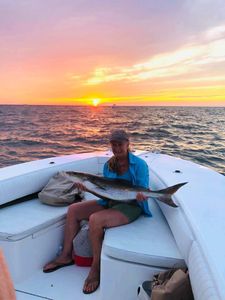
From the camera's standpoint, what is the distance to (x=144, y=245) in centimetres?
261

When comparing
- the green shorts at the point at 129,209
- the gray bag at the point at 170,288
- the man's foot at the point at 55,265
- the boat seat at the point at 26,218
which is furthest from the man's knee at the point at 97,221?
the gray bag at the point at 170,288

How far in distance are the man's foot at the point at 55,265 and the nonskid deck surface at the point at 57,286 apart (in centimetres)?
3

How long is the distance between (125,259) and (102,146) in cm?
1400

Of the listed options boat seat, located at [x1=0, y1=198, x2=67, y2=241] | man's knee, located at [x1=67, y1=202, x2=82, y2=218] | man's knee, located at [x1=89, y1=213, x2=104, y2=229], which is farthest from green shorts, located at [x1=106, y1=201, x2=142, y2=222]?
boat seat, located at [x1=0, y1=198, x2=67, y2=241]

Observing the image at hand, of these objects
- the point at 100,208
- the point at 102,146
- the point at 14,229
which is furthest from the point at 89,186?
the point at 102,146

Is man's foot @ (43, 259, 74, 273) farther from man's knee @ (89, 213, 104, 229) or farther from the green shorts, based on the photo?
the green shorts

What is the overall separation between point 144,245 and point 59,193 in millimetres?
1418

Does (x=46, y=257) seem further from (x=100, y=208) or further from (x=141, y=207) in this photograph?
(x=141, y=207)

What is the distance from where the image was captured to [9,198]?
3594 mm

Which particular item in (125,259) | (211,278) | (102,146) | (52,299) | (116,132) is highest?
(116,132)

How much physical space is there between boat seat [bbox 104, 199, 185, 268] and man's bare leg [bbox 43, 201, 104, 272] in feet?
1.65

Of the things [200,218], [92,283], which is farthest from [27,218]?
[200,218]

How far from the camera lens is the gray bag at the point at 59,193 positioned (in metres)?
3.65

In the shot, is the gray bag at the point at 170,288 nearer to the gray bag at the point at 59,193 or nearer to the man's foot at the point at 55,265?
the man's foot at the point at 55,265
